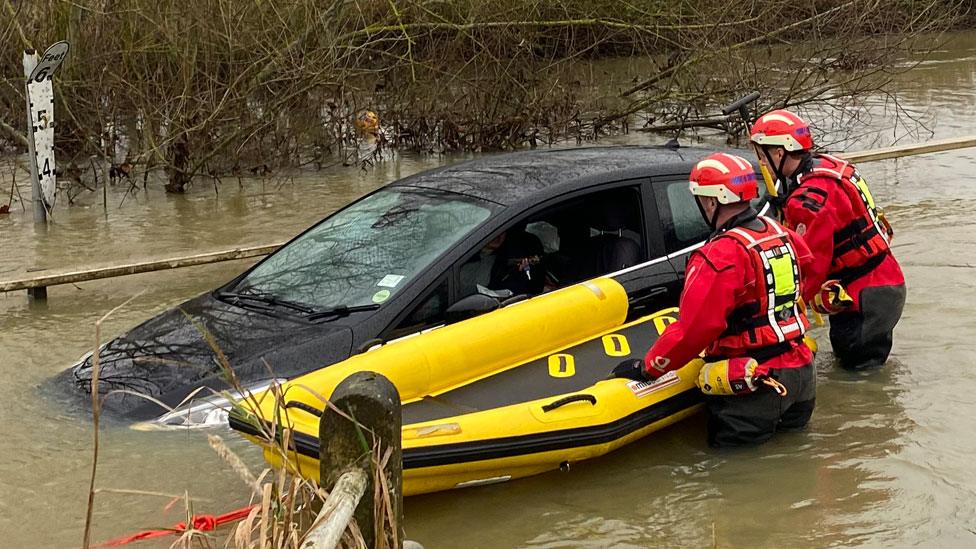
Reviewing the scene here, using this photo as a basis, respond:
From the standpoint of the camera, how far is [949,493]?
5.45 meters

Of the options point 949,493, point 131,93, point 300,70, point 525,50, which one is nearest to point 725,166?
point 949,493

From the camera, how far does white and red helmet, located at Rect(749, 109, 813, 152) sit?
21.1 feet

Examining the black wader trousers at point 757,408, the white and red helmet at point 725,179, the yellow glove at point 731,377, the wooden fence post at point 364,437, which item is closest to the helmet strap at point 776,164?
the white and red helmet at point 725,179

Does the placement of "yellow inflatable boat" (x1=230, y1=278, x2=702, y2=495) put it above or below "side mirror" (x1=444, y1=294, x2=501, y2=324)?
below

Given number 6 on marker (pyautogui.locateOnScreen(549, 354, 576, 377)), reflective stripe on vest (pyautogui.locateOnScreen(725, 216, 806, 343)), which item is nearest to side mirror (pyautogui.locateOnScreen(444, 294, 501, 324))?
number 6 on marker (pyautogui.locateOnScreen(549, 354, 576, 377))

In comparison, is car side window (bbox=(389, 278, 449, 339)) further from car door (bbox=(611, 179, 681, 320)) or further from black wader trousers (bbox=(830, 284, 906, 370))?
black wader trousers (bbox=(830, 284, 906, 370))

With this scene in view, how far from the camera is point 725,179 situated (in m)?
5.50

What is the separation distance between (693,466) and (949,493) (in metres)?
1.15

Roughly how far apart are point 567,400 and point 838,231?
2.13m

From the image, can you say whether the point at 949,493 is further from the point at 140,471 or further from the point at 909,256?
the point at 909,256

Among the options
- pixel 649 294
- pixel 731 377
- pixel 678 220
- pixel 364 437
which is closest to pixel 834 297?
pixel 678 220

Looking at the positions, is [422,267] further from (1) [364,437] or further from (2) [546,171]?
(1) [364,437]

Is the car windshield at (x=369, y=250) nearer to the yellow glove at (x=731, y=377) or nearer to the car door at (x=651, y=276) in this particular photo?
Result: the car door at (x=651, y=276)

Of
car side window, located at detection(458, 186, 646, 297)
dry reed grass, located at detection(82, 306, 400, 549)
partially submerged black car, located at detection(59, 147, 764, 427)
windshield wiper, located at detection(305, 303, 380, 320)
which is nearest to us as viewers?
dry reed grass, located at detection(82, 306, 400, 549)
